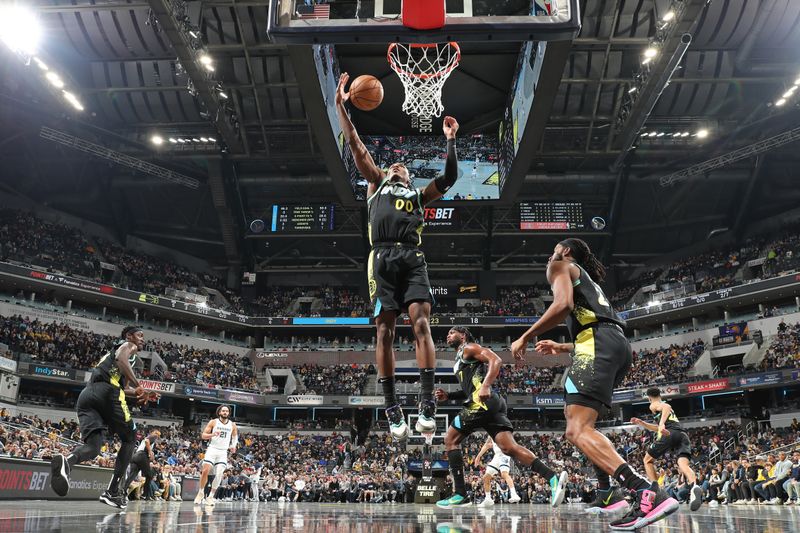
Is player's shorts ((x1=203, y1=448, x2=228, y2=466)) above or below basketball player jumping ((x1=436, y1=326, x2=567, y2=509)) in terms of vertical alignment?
below

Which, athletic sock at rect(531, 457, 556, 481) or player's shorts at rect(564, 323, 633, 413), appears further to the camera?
athletic sock at rect(531, 457, 556, 481)

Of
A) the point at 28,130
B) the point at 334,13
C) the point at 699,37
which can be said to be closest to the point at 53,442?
Result: the point at 334,13

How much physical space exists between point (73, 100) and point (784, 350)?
37.1 meters

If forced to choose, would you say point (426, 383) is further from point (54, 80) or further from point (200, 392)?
point (200, 392)

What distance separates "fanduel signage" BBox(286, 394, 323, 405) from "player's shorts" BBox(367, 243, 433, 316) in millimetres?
31678

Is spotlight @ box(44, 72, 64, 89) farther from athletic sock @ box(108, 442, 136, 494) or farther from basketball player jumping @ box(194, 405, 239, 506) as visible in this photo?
athletic sock @ box(108, 442, 136, 494)

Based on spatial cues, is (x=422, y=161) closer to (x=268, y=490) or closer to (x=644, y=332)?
(x=268, y=490)

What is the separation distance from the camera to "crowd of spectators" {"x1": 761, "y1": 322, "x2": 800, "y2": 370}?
2911 cm

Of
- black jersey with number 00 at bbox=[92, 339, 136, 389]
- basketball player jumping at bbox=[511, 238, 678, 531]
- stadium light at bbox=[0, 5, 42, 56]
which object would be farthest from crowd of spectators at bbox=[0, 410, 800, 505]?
stadium light at bbox=[0, 5, 42, 56]

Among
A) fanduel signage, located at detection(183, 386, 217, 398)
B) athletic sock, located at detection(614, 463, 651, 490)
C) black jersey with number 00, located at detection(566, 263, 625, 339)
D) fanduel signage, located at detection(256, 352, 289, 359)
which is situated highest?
fanduel signage, located at detection(256, 352, 289, 359)

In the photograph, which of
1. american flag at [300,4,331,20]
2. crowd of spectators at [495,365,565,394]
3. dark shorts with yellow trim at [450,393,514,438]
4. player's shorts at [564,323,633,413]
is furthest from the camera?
crowd of spectators at [495,365,565,394]

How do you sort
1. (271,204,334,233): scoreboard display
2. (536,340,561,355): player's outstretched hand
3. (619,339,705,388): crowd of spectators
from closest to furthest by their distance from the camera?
1. (536,340,561,355): player's outstretched hand
2. (619,339,705,388): crowd of spectators
3. (271,204,334,233): scoreboard display

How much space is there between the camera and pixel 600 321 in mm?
4672

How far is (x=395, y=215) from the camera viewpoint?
573 cm
